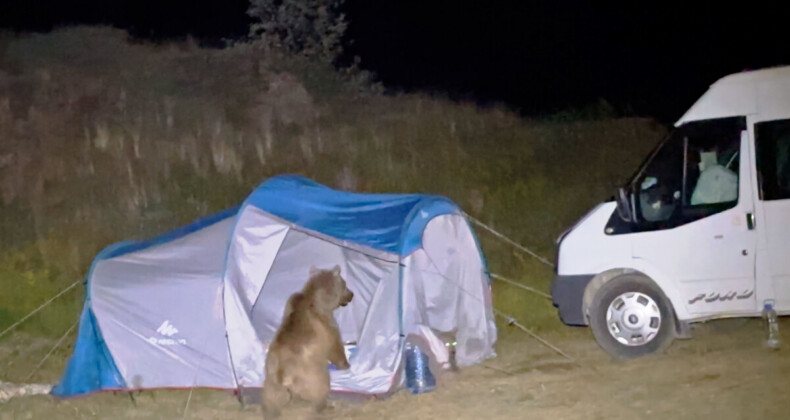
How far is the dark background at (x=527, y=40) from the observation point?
73.4ft

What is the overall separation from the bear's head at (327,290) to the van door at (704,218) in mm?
2610

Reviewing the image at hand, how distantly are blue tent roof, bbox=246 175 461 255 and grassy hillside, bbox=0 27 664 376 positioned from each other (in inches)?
198

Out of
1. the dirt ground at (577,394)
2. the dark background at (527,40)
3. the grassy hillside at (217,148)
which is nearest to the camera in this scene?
the dirt ground at (577,394)

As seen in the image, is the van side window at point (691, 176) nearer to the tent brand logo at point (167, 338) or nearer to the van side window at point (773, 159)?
the van side window at point (773, 159)

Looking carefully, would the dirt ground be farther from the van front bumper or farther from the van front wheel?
the van front bumper

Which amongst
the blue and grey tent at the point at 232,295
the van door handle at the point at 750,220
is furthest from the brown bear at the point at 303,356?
the van door handle at the point at 750,220

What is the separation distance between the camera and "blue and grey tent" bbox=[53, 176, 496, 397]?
791 centimetres

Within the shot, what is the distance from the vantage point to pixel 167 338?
8195 millimetres

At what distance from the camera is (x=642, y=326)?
8.09 m

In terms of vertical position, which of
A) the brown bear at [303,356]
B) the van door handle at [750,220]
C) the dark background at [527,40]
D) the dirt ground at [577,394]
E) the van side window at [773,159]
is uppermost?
the dark background at [527,40]

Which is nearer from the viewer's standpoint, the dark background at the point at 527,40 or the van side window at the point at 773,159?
the van side window at the point at 773,159

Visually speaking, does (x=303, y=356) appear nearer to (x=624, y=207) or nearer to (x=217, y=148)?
(x=624, y=207)

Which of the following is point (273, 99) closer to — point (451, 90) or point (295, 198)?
point (451, 90)

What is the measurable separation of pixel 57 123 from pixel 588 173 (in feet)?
38.4
